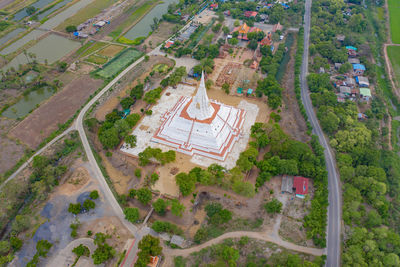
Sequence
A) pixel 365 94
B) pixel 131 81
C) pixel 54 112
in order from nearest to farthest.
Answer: pixel 54 112
pixel 365 94
pixel 131 81

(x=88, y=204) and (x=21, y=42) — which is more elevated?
(x=21, y=42)

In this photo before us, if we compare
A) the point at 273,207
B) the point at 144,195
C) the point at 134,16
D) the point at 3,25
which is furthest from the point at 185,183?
the point at 3,25

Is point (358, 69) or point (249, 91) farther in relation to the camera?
point (358, 69)

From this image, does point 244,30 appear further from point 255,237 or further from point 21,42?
point 21,42

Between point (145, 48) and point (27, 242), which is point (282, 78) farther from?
point (27, 242)

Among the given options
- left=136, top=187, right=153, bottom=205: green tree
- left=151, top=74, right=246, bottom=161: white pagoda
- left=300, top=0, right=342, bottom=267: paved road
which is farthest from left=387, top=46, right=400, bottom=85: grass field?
left=136, top=187, right=153, bottom=205: green tree

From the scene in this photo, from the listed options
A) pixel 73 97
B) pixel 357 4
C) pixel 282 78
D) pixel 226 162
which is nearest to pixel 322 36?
pixel 282 78

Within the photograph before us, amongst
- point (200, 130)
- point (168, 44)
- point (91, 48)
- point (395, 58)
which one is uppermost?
point (168, 44)

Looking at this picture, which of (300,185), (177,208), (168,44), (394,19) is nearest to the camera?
(177,208)
